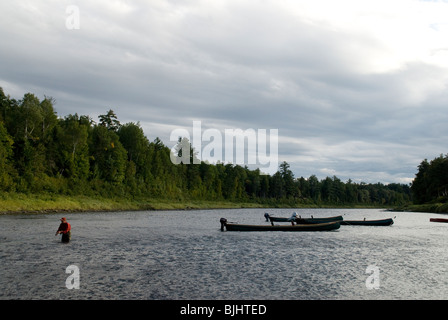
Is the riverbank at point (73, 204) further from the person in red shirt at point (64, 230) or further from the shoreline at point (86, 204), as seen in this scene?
the person in red shirt at point (64, 230)

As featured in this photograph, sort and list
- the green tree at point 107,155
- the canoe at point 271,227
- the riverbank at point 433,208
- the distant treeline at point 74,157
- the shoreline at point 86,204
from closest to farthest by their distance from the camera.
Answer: the canoe at point 271,227
the shoreline at point 86,204
the distant treeline at point 74,157
the green tree at point 107,155
the riverbank at point 433,208

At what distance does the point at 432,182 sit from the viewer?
474ft

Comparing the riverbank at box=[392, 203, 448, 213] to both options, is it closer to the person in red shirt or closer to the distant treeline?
the distant treeline

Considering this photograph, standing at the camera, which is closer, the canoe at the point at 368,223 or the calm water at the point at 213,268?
the calm water at the point at 213,268

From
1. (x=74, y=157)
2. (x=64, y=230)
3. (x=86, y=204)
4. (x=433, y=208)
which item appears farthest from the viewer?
(x=433, y=208)

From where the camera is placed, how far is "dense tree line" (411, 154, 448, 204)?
140625 millimetres

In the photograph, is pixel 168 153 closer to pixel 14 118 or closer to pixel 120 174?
pixel 120 174

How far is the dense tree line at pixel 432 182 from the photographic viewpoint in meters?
141

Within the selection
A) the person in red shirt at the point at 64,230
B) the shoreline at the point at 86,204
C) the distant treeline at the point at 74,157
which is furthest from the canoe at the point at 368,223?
the distant treeline at the point at 74,157

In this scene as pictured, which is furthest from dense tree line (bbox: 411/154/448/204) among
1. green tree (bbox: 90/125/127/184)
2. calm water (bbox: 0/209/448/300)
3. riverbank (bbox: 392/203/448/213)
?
calm water (bbox: 0/209/448/300)

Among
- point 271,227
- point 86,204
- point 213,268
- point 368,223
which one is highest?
point 86,204

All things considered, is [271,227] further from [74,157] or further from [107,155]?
[107,155]

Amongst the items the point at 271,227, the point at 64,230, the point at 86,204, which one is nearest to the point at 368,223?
the point at 271,227
